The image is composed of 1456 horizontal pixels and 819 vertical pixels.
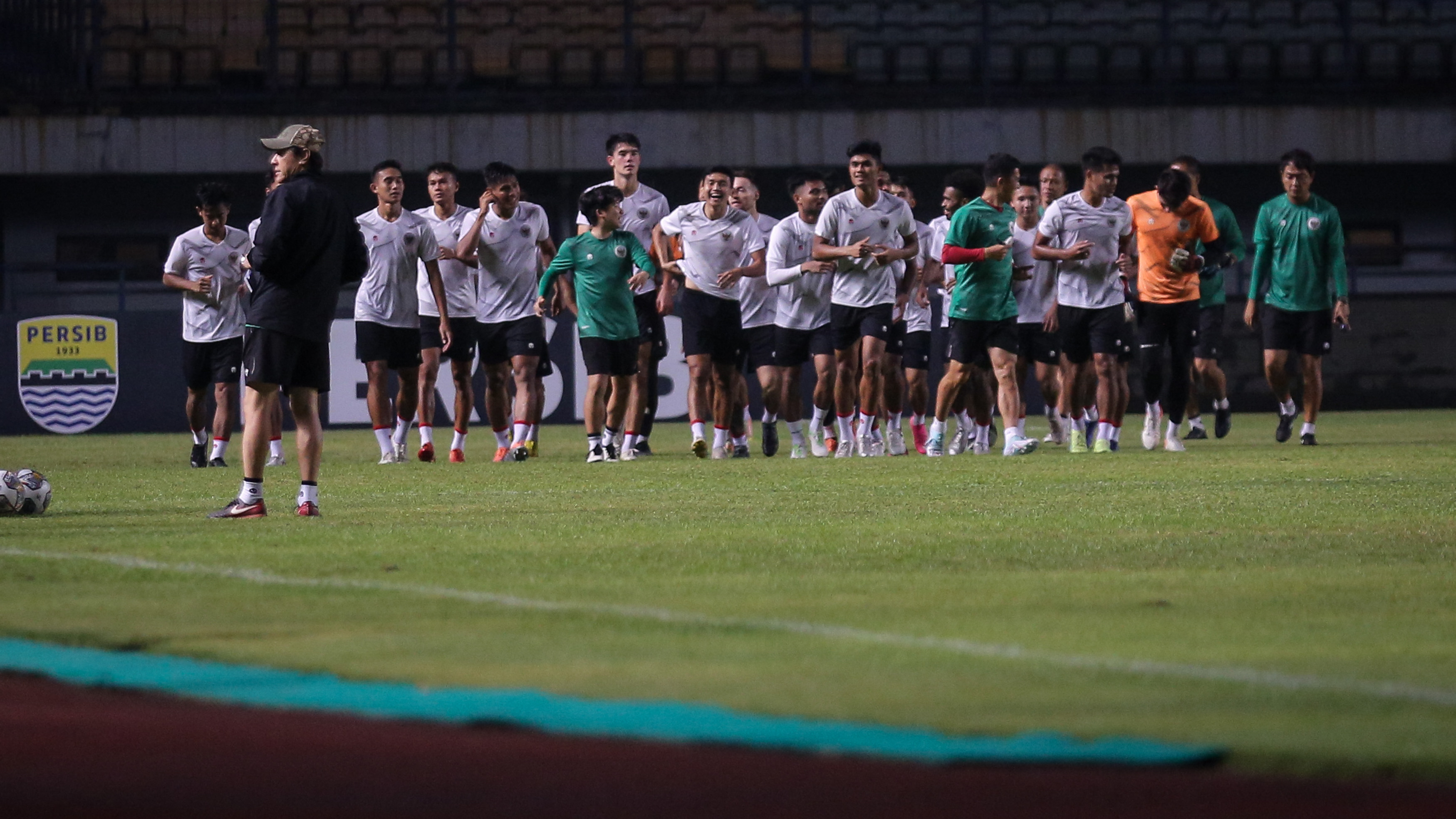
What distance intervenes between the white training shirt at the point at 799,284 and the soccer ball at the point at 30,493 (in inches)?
280

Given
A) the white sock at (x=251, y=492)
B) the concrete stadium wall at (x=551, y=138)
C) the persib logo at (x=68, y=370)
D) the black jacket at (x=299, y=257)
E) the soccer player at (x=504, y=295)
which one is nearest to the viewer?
the black jacket at (x=299, y=257)

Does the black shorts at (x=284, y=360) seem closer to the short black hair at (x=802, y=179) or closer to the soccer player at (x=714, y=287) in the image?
the soccer player at (x=714, y=287)

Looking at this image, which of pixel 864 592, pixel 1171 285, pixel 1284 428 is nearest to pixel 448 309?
pixel 1171 285

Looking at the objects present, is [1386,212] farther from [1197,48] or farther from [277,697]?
[277,697]

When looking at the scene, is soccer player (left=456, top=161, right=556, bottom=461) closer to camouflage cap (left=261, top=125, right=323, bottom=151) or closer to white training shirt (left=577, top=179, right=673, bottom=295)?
white training shirt (left=577, top=179, right=673, bottom=295)

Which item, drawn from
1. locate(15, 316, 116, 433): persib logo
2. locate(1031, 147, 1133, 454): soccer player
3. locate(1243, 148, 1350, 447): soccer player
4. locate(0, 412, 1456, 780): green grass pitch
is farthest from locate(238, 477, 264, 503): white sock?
locate(15, 316, 116, 433): persib logo

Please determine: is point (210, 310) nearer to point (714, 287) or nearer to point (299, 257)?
point (714, 287)

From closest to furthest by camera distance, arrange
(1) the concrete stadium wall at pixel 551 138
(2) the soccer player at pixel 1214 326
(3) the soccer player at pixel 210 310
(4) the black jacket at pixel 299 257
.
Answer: (4) the black jacket at pixel 299 257 → (3) the soccer player at pixel 210 310 → (2) the soccer player at pixel 1214 326 → (1) the concrete stadium wall at pixel 551 138

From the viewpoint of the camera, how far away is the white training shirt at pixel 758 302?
1766 centimetres

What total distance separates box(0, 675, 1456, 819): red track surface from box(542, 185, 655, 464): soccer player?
11453mm

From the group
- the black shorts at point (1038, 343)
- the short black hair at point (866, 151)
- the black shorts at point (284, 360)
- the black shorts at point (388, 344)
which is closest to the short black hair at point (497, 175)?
the black shorts at point (388, 344)

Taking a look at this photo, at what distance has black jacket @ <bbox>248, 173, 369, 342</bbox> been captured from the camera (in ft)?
34.1

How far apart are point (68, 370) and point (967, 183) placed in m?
12.2

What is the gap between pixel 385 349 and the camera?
1681 centimetres
